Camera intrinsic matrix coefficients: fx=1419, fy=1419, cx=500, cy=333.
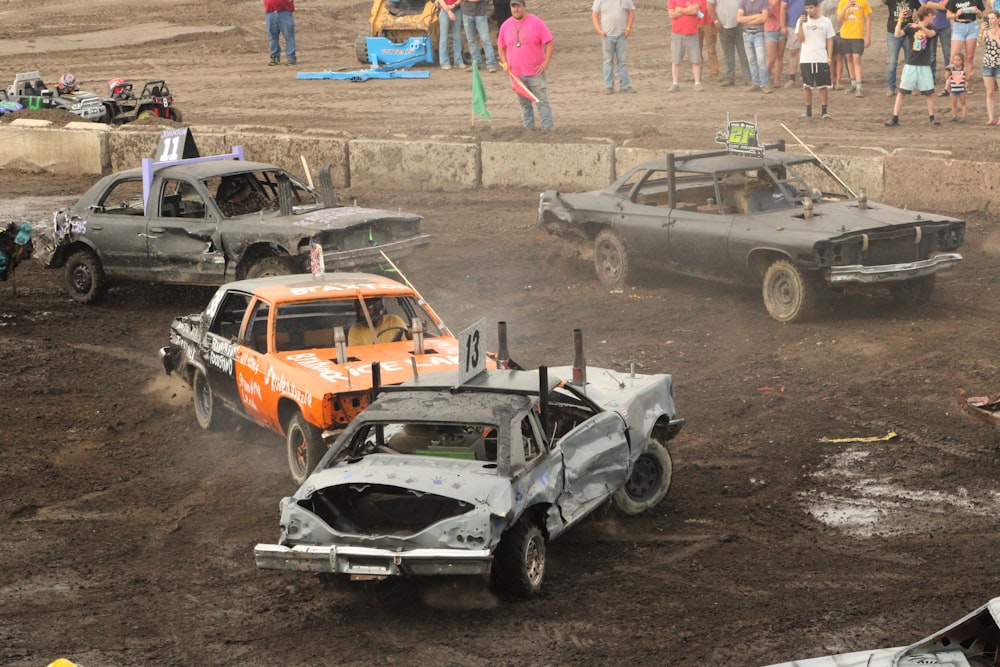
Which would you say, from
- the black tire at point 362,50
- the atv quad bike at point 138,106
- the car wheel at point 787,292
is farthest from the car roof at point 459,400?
the black tire at point 362,50

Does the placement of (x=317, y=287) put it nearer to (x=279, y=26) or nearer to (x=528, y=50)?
(x=528, y=50)

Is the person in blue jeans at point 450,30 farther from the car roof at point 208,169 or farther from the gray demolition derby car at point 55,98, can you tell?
the car roof at point 208,169

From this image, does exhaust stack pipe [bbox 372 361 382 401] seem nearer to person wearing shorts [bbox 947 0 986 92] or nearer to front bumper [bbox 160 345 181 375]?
front bumper [bbox 160 345 181 375]

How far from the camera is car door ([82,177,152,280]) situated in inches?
583

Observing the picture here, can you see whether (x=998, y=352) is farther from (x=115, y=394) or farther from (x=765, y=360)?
(x=115, y=394)

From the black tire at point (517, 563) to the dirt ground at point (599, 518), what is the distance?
97 mm

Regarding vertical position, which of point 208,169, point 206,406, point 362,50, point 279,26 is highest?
point 279,26

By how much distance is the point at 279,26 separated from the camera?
29.3 meters

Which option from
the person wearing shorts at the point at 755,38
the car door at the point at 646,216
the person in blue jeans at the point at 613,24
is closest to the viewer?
the car door at the point at 646,216

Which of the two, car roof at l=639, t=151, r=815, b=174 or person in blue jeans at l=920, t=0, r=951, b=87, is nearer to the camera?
car roof at l=639, t=151, r=815, b=174

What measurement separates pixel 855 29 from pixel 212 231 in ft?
37.6

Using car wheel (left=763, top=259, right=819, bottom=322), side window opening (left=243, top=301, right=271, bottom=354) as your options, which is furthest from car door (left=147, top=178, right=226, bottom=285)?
car wheel (left=763, top=259, right=819, bottom=322)

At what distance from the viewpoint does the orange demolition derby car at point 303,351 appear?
933 centimetres

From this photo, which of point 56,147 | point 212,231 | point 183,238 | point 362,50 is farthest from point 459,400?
point 362,50
